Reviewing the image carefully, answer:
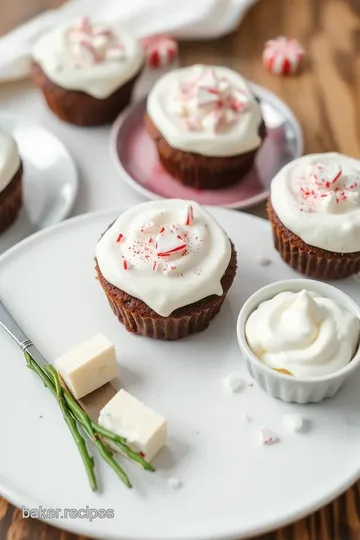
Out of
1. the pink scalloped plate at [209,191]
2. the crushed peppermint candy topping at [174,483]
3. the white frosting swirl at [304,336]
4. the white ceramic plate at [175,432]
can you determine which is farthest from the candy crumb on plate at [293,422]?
the pink scalloped plate at [209,191]

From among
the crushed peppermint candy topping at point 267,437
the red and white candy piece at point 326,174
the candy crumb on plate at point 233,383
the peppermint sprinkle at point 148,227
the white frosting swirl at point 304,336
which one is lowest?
the crushed peppermint candy topping at point 267,437

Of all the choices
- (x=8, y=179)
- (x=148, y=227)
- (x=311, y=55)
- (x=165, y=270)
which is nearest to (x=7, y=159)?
(x=8, y=179)

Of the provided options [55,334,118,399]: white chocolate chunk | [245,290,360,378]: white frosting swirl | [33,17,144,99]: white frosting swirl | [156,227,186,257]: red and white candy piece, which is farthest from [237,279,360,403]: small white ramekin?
[33,17,144,99]: white frosting swirl

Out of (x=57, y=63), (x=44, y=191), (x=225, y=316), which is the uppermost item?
(x=57, y=63)

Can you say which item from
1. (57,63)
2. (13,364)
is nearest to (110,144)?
(57,63)

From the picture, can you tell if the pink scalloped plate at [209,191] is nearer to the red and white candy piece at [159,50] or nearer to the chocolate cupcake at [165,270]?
the red and white candy piece at [159,50]

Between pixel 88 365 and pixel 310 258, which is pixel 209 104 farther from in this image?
pixel 88 365

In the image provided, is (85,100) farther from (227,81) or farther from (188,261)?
(188,261)
